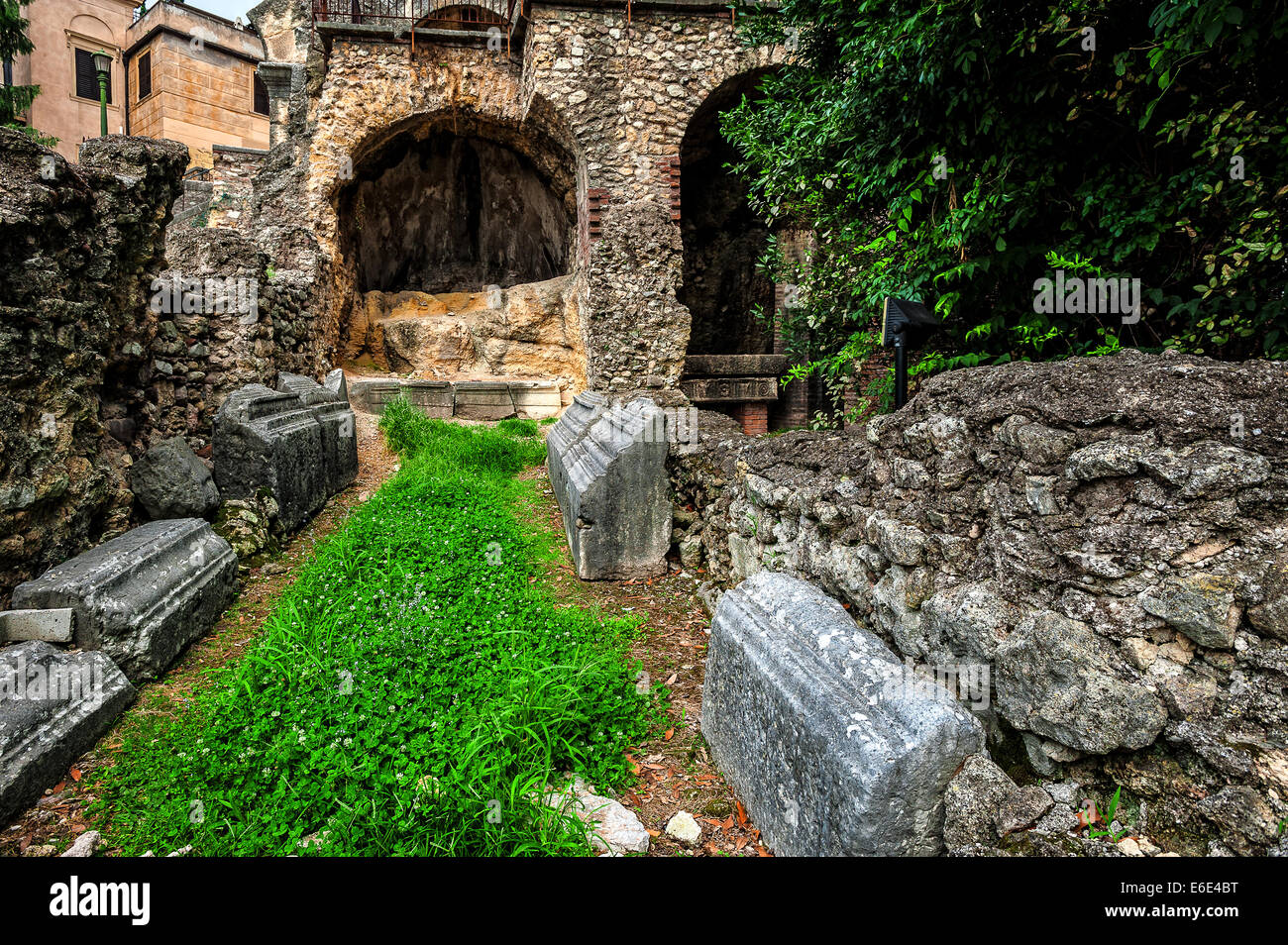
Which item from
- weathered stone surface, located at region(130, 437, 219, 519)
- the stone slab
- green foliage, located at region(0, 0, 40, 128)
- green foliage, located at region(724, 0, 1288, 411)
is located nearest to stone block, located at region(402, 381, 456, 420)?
weathered stone surface, located at region(130, 437, 219, 519)

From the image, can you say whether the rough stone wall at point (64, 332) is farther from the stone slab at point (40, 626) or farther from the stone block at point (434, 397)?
the stone block at point (434, 397)

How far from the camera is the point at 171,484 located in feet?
13.0

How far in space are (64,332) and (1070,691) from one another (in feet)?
14.7

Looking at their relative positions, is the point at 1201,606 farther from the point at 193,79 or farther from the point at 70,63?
the point at 70,63

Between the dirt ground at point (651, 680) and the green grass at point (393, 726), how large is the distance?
94mm

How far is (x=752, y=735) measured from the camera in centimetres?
208

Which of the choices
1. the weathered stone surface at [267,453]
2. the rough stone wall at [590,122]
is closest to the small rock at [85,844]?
the weathered stone surface at [267,453]

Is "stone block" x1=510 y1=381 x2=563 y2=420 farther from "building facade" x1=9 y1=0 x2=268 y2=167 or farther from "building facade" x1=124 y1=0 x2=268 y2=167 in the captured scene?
"building facade" x1=124 y1=0 x2=268 y2=167

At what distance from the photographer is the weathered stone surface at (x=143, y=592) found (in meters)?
2.82

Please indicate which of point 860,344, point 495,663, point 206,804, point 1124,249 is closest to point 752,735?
point 495,663

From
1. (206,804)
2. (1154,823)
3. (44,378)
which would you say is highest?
Answer: (44,378)

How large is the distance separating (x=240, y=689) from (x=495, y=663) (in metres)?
1.04
